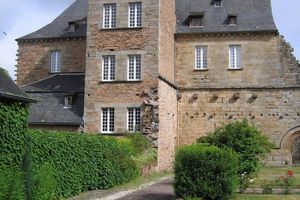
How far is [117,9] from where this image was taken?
2694cm

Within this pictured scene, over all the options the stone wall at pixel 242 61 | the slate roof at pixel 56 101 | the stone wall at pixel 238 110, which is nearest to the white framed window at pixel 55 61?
the slate roof at pixel 56 101

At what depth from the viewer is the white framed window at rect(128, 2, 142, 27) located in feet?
87.7

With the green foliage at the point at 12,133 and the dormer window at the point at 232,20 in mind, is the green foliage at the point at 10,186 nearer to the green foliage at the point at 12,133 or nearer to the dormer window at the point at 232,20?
the green foliage at the point at 12,133

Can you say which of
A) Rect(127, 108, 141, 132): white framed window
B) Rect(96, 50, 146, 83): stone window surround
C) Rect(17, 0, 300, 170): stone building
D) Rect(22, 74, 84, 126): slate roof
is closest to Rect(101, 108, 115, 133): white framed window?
Rect(17, 0, 300, 170): stone building

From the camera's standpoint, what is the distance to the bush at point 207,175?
1438cm

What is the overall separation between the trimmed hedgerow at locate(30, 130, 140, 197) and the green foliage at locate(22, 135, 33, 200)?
372 millimetres

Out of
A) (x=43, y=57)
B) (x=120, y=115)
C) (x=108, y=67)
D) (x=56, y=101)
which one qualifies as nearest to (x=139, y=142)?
(x=120, y=115)

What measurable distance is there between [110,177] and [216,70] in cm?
1386

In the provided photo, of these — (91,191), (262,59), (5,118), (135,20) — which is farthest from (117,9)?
(5,118)

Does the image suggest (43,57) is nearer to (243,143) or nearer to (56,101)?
(56,101)

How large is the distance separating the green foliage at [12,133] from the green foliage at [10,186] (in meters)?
2.08

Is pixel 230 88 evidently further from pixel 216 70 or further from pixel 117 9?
pixel 117 9

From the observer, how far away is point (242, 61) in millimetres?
30406

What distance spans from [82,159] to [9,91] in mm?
4816
